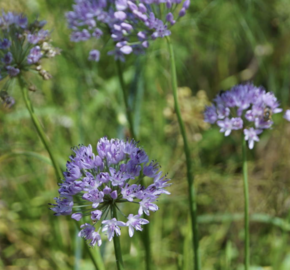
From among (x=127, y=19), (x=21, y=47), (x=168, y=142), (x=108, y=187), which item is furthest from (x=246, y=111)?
(x=168, y=142)

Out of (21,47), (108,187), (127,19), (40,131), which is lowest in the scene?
(108,187)

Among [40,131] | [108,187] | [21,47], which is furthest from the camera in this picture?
[21,47]

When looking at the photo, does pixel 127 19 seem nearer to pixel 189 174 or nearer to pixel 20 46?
pixel 20 46

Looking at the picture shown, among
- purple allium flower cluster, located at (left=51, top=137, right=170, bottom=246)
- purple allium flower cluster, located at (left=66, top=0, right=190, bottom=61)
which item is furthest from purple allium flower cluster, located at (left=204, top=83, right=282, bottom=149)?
purple allium flower cluster, located at (left=51, top=137, right=170, bottom=246)

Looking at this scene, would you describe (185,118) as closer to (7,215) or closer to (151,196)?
(7,215)

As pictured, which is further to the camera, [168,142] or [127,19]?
[168,142]

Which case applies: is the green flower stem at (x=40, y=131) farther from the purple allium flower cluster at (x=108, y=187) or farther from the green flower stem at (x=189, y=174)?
the green flower stem at (x=189, y=174)

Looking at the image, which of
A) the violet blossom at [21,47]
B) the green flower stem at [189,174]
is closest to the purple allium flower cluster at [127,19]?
the green flower stem at [189,174]
